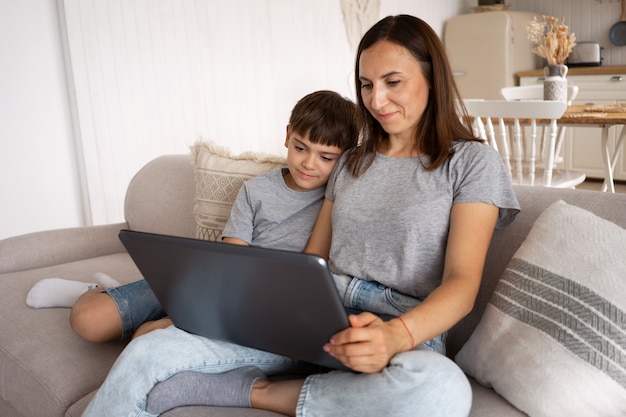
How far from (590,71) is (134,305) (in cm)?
460

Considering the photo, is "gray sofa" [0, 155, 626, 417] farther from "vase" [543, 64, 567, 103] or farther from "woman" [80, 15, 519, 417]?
"vase" [543, 64, 567, 103]

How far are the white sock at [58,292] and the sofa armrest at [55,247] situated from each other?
0.40m

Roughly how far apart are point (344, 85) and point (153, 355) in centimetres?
398

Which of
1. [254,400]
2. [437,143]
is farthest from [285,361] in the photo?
[437,143]

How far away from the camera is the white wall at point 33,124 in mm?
3219

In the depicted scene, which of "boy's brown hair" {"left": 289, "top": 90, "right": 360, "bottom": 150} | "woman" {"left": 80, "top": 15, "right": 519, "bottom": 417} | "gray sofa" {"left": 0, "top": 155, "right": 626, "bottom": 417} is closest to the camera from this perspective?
Result: "woman" {"left": 80, "top": 15, "right": 519, "bottom": 417}

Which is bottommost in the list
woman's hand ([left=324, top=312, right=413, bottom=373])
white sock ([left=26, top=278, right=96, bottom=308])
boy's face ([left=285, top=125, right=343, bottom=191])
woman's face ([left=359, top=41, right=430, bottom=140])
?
white sock ([left=26, top=278, right=96, bottom=308])

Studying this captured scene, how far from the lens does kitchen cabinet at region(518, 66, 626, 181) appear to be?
5.26 meters

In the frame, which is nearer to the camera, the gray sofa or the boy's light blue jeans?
the boy's light blue jeans

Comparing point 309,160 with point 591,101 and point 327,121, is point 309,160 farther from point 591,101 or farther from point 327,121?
point 591,101

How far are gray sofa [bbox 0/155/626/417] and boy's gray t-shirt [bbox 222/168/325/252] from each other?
1.38 ft

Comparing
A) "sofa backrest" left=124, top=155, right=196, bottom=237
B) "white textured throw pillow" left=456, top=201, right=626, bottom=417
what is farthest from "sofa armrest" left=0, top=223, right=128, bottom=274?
"white textured throw pillow" left=456, top=201, right=626, bottom=417

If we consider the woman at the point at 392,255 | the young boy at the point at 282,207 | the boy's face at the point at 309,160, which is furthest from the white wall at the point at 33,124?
the woman at the point at 392,255

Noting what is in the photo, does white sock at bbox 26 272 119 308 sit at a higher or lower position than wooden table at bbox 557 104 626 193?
lower
